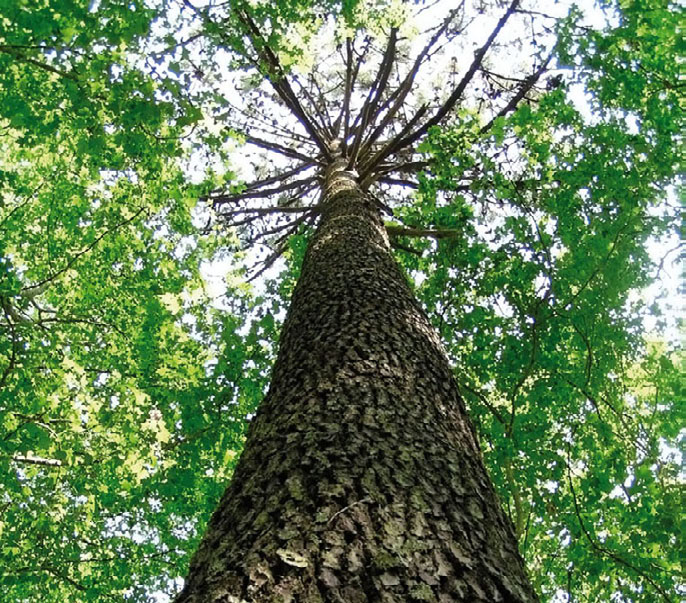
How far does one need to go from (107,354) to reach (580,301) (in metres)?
6.05

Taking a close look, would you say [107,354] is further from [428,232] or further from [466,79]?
[466,79]

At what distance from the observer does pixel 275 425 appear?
7.57ft

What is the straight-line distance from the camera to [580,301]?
5281 millimetres

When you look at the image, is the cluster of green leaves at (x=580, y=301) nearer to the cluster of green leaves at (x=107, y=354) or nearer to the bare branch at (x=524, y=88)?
the bare branch at (x=524, y=88)

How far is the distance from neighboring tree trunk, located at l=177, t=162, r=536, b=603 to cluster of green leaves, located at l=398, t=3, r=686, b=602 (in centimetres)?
247

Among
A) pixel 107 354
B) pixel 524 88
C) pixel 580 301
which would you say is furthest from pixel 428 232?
pixel 107 354

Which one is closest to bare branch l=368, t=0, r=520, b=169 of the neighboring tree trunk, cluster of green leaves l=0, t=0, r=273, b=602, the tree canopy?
the tree canopy

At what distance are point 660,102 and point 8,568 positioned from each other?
8325 millimetres

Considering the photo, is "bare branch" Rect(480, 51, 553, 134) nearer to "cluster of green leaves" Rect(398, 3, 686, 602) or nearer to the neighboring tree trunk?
"cluster of green leaves" Rect(398, 3, 686, 602)

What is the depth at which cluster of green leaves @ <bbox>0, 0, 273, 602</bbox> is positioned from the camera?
4.57 meters

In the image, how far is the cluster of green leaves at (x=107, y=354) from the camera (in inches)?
180

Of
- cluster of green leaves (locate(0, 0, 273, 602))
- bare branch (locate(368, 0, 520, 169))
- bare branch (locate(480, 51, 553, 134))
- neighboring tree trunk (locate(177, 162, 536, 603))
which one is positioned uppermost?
bare branch (locate(480, 51, 553, 134))

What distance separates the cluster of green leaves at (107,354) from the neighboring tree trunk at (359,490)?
2.70 meters

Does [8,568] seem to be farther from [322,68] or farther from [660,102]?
[322,68]
